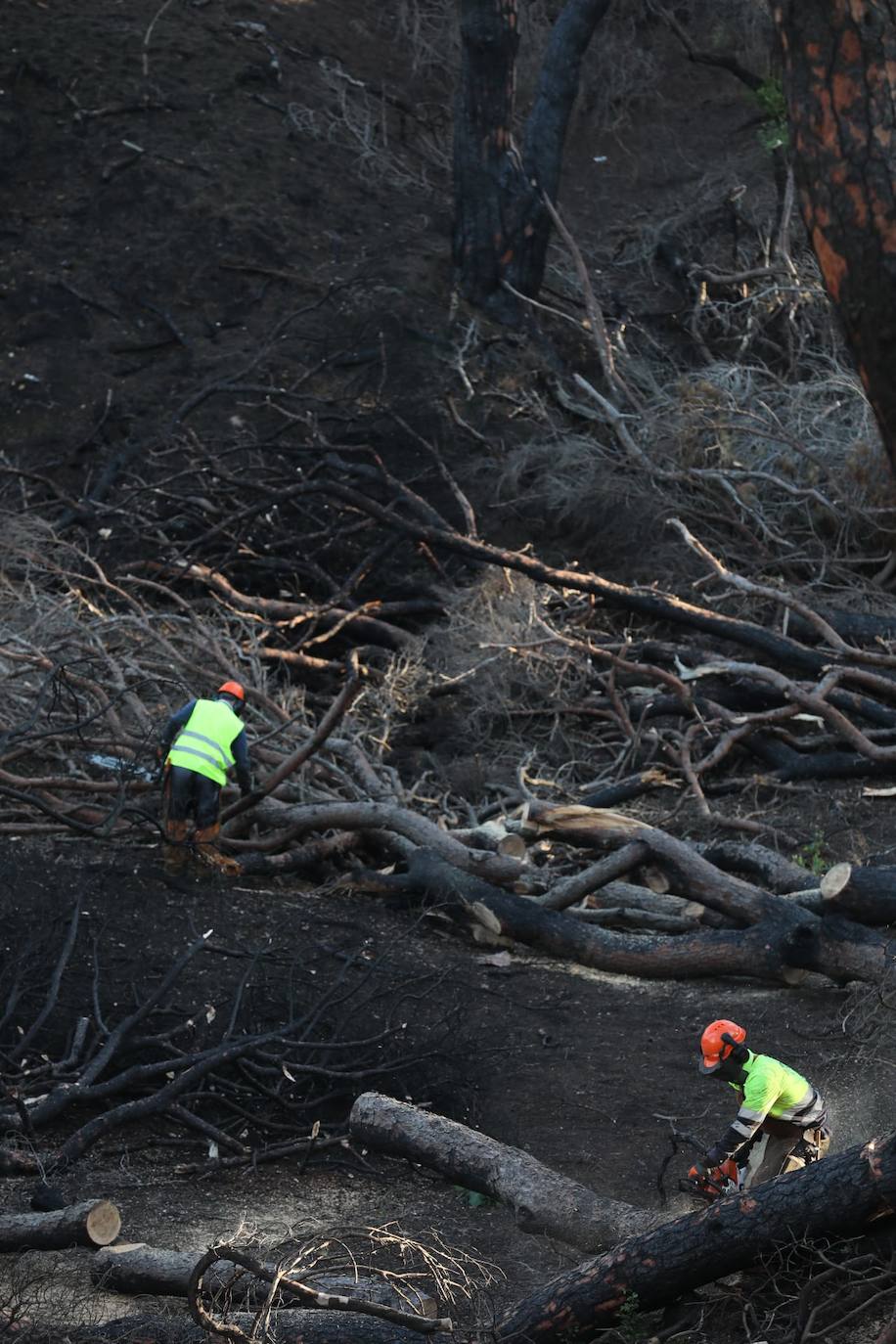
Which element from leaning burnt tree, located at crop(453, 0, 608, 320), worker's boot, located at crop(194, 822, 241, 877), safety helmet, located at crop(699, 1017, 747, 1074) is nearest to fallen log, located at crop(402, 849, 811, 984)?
worker's boot, located at crop(194, 822, 241, 877)

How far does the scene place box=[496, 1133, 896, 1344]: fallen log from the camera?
405 centimetres

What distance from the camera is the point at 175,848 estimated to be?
27.8ft

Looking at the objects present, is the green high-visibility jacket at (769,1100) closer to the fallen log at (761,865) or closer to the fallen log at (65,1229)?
the fallen log at (65,1229)

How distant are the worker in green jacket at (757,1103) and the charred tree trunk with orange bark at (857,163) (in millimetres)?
2701

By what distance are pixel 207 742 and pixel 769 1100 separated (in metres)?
3.98

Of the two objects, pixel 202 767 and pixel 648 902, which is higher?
pixel 202 767

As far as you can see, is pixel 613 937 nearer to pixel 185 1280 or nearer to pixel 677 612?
pixel 677 612

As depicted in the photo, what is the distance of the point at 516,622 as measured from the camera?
1078 centimetres

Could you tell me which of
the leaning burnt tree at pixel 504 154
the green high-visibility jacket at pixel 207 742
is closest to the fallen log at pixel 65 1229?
the green high-visibility jacket at pixel 207 742

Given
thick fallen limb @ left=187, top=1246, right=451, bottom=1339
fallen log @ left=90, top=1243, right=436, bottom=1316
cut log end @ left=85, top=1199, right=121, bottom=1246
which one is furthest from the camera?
cut log end @ left=85, top=1199, right=121, bottom=1246

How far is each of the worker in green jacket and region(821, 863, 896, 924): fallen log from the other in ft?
7.14

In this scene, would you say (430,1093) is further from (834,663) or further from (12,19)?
(12,19)

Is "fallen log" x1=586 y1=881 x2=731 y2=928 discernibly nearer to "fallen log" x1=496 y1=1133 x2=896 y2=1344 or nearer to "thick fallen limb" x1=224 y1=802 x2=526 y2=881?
"thick fallen limb" x1=224 y1=802 x2=526 y2=881

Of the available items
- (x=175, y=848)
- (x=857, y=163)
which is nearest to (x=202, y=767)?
(x=175, y=848)
